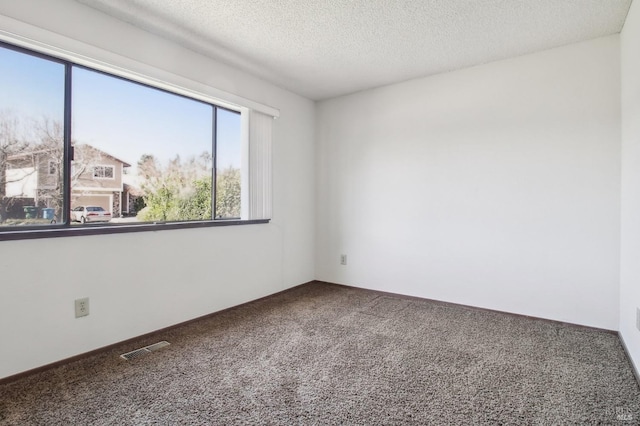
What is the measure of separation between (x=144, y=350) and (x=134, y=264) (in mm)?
635

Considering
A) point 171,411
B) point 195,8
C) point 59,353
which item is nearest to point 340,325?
point 171,411

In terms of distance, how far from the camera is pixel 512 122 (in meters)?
3.15

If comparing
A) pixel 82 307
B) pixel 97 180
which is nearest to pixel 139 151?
pixel 97 180

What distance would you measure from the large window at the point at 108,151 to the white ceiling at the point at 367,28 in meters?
0.54

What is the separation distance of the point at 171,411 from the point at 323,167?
10.7ft

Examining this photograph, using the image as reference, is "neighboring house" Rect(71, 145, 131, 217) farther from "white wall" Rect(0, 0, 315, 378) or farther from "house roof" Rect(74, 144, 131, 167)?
"white wall" Rect(0, 0, 315, 378)

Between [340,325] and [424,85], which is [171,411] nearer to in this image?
[340,325]

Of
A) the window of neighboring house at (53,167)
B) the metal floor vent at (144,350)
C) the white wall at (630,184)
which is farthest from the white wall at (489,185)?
the window of neighboring house at (53,167)

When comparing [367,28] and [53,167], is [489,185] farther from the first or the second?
[53,167]

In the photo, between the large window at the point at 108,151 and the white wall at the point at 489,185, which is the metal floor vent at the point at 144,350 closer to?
the large window at the point at 108,151

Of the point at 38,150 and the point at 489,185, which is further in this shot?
the point at 489,185

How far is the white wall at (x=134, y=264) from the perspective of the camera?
2.05 meters

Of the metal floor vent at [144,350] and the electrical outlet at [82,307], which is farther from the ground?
the electrical outlet at [82,307]

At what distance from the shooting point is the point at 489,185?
3285 millimetres
